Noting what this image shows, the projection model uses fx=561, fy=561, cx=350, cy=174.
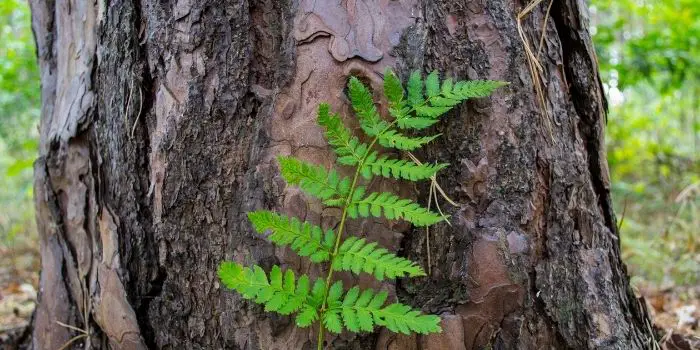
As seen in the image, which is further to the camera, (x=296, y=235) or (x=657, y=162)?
(x=657, y=162)

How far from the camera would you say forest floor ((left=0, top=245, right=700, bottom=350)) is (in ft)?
6.88

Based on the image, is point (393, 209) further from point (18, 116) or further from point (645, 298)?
point (18, 116)

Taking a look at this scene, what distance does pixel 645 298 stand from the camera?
254 centimetres

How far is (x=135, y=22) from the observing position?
1533mm

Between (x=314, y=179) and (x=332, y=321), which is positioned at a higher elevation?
(x=314, y=179)

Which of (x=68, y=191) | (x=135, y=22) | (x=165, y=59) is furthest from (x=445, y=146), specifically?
(x=68, y=191)

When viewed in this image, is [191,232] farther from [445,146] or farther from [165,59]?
[445,146]

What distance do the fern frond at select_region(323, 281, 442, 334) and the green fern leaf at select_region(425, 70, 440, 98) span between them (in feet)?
1.59

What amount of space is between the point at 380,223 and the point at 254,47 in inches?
22.1

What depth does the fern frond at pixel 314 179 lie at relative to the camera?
129 centimetres

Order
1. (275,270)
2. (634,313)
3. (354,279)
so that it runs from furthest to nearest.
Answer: (634,313), (354,279), (275,270)

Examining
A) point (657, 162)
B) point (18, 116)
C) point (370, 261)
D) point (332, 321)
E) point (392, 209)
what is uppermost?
point (657, 162)

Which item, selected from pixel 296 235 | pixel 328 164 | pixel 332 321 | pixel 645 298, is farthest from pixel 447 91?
pixel 645 298

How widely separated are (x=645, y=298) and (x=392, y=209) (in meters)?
1.83
